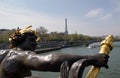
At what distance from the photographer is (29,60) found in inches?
80.1

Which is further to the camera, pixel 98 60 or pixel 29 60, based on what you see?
pixel 29 60

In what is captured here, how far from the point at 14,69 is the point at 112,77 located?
19.5 meters

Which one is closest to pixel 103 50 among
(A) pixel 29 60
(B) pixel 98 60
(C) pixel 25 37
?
(B) pixel 98 60

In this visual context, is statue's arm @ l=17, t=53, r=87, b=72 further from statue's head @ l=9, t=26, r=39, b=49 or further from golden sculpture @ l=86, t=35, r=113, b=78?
statue's head @ l=9, t=26, r=39, b=49

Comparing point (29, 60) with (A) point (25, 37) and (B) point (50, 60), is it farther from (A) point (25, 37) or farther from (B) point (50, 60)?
(A) point (25, 37)

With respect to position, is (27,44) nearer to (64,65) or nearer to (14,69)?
(14,69)

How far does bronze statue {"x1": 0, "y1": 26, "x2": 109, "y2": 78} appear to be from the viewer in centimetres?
178

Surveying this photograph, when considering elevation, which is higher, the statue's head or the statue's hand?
the statue's head

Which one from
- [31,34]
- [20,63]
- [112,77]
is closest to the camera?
[20,63]

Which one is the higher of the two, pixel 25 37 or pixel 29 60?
pixel 25 37

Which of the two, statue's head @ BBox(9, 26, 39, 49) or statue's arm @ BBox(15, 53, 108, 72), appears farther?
statue's head @ BBox(9, 26, 39, 49)

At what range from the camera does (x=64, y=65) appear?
1.75 m

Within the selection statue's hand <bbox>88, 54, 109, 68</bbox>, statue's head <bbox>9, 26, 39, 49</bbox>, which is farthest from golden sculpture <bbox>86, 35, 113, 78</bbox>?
statue's head <bbox>9, 26, 39, 49</bbox>

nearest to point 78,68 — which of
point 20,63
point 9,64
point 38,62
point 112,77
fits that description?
point 38,62
